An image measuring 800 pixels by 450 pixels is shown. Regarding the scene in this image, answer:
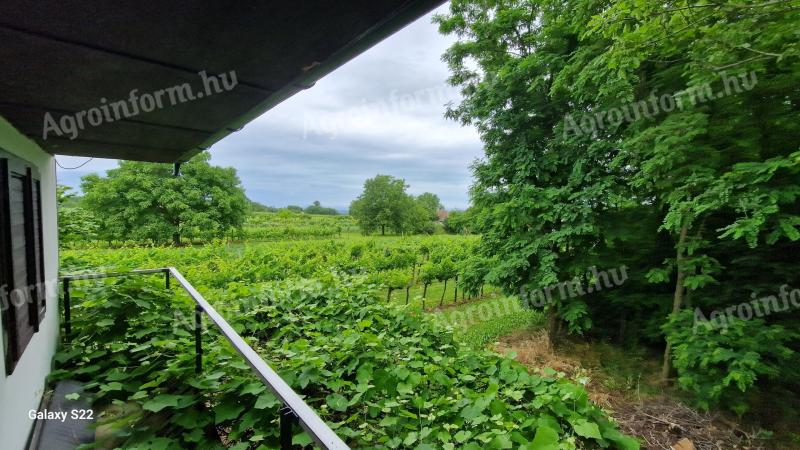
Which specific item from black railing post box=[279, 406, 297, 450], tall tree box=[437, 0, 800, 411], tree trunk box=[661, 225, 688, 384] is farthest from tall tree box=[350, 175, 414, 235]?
black railing post box=[279, 406, 297, 450]

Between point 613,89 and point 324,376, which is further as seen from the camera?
point 613,89

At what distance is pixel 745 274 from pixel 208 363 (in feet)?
23.3

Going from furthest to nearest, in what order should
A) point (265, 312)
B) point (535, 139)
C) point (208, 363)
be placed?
point (535, 139) < point (265, 312) < point (208, 363)

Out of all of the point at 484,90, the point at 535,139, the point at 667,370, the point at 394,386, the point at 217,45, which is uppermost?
the point at 484,90

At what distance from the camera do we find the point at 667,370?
19.3 feet

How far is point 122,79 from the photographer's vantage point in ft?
4.77

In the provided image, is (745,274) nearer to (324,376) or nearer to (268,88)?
(324,376)

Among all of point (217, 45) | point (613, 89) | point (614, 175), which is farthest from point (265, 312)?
point (614, 175)

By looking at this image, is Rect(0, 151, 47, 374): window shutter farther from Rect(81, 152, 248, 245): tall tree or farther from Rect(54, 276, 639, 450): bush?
Rect(81, 152, 248, 245): tall tree

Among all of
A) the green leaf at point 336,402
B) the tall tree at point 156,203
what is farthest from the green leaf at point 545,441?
the tall tree at point 156,203

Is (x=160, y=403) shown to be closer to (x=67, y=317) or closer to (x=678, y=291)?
(x=67, y=317)

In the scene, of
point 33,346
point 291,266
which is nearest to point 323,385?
point 33,346

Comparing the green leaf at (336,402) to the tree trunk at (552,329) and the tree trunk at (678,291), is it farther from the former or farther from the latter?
the tree trunk at (552,329)

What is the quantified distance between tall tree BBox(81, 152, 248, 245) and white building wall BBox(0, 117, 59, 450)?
2041 centimetres
